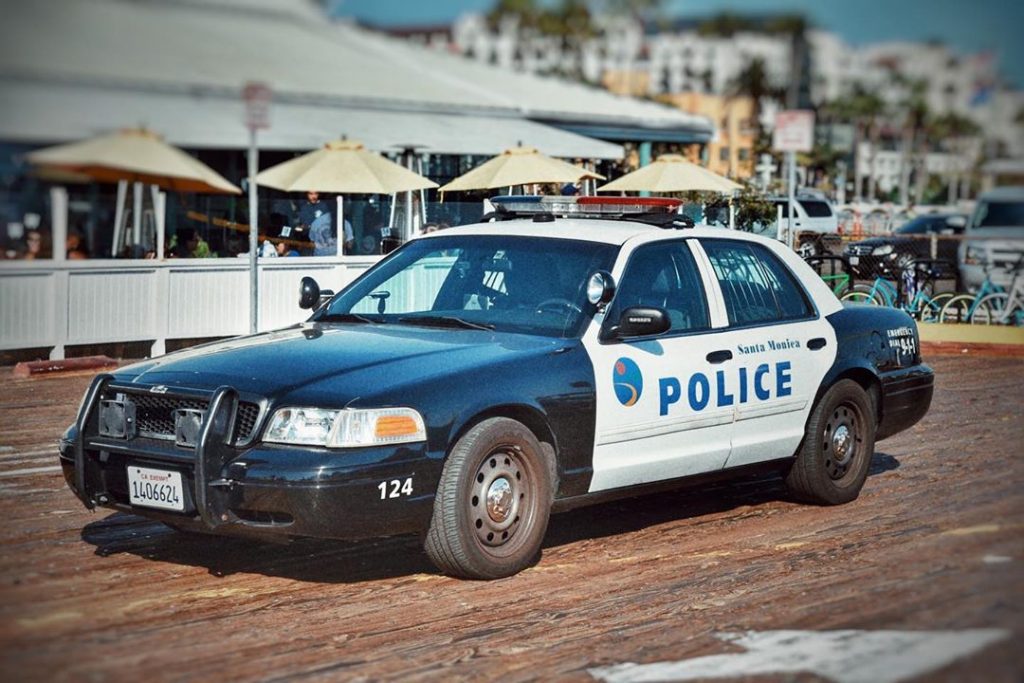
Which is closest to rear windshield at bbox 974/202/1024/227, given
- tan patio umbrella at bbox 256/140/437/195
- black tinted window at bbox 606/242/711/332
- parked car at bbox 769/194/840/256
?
parked car at bbox 769/194/840/256

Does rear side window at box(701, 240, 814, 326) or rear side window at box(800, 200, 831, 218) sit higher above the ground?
rear side window at box(800, 200, 831, 218)

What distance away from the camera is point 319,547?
25.4 feet

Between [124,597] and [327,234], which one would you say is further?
[327,234]

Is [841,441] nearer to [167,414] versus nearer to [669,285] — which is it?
[669,285]

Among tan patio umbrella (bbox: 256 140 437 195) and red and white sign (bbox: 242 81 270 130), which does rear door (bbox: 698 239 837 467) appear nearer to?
red and white sign (bbox: 242 81 270 130)

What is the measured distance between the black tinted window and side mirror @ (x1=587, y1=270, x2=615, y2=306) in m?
0.24

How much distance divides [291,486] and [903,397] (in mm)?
4614

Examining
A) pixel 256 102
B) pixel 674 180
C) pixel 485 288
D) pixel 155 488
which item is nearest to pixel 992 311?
pixel 674 180

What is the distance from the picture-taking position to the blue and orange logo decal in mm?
7582

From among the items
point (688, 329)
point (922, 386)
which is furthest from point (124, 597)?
point (922, 386)

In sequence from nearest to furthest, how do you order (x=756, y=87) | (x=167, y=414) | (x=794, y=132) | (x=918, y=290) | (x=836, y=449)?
(x=167, y=414) → (x=836, y=449) → (x=794, y=132) → (x=918, y=290) → (x=756, y=87)

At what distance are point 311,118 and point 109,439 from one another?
15.2m

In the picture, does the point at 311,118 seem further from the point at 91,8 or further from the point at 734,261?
the point at 734,261

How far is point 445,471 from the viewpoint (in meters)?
6.80
